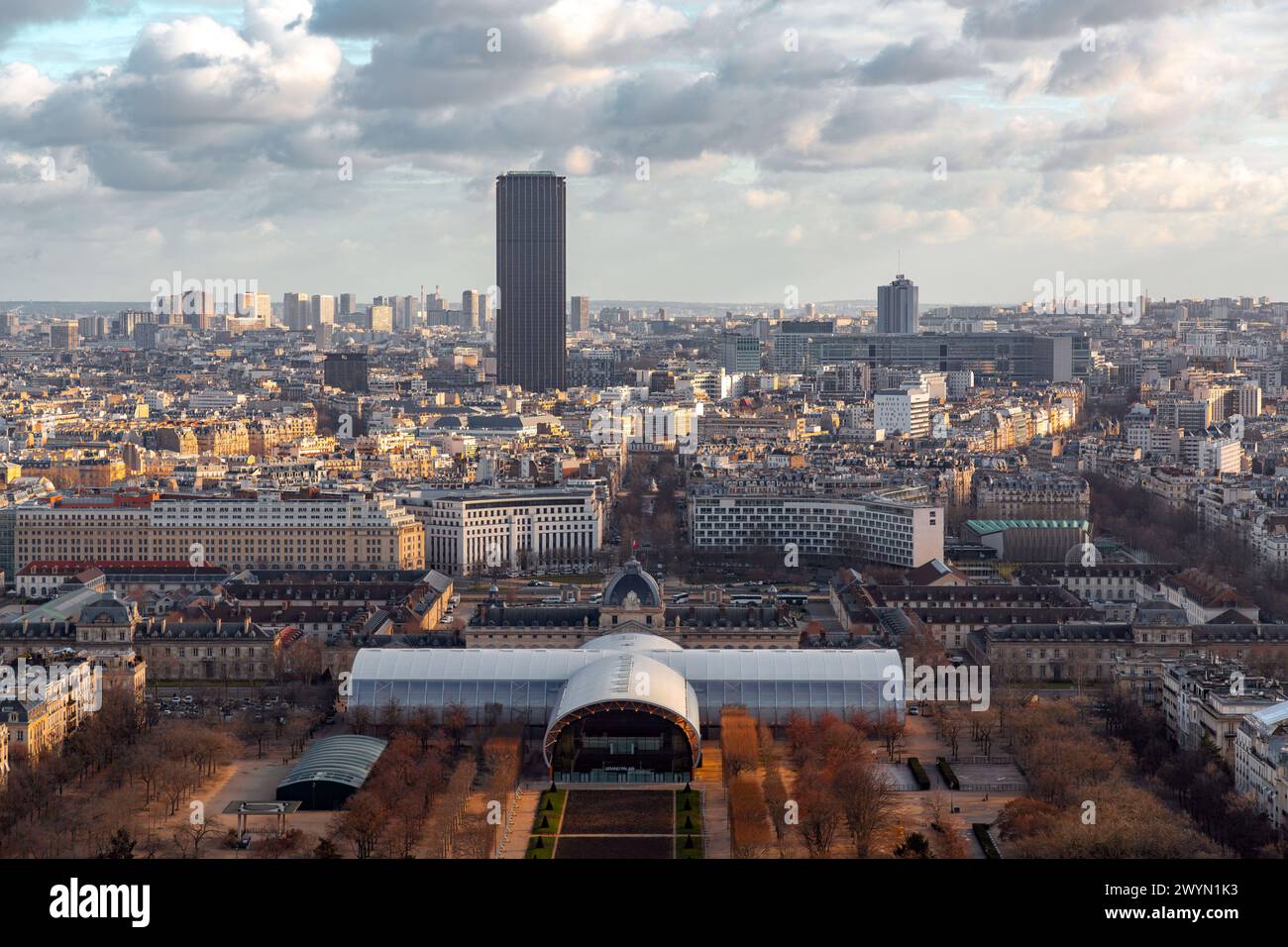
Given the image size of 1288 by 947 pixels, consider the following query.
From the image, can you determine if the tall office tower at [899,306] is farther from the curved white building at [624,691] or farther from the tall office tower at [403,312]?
the curved white building at [624,691]

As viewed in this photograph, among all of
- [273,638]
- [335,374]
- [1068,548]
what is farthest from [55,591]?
[335,374]

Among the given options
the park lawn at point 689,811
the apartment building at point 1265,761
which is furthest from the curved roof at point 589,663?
the apartment building at point 1265,761

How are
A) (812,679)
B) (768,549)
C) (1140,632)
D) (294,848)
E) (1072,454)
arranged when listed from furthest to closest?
(1072,454) < (768,549) < (1140,632) < (812,679) < (294,848)

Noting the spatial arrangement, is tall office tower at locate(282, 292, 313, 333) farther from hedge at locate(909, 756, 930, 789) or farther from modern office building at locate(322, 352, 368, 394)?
hedge at locate(909, 756, 930, 789)

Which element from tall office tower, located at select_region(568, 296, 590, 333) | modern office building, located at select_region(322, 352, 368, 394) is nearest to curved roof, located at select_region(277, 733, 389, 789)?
modern office building, located at select_region(322, 352, 368, 394)

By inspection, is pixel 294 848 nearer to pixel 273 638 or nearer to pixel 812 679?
pixel 812 679
